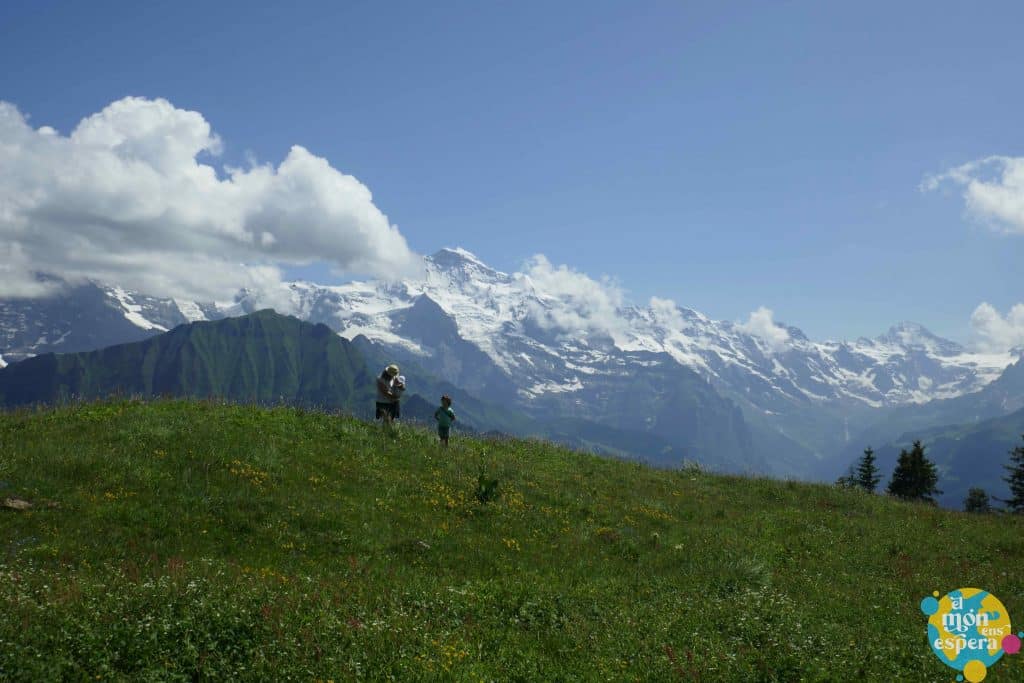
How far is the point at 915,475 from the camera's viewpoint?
65.7 metres

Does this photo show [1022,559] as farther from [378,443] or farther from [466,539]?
[378,443]

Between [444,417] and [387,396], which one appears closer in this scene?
[444,417]

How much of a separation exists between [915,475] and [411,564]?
68.7 m

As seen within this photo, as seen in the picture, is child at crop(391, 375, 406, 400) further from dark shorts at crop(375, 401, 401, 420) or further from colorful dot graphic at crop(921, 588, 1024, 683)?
colorful dot graphic at crop(921, 588, 1024, 683)

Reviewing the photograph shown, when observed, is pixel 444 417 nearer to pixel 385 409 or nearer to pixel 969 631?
pixel 385 409

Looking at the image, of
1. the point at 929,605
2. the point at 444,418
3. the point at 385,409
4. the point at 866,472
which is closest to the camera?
the point at 929,605

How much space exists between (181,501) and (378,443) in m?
9.09

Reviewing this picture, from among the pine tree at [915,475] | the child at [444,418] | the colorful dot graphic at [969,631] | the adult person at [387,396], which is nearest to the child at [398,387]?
the adult person at [387,396]

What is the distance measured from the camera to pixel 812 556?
1886cm

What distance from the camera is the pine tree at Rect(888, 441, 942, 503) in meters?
64.6

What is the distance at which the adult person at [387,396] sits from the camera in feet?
85.9

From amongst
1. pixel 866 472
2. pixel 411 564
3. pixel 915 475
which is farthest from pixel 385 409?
pixel 866 472

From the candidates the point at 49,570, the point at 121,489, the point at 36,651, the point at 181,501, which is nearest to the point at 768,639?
the point at 36,651

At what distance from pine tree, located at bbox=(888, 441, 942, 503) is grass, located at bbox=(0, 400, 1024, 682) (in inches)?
1752
